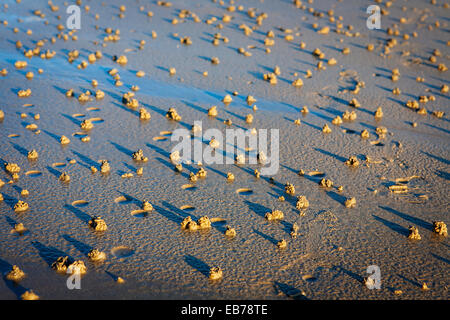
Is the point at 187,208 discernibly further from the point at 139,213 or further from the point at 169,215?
the point at 139,213

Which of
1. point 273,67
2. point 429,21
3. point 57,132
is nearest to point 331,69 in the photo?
point 273,67

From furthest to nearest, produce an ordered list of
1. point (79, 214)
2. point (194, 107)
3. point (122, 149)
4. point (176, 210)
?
point (194, 107)
point (122, 149)
point (176, 210)
point (79, 214)

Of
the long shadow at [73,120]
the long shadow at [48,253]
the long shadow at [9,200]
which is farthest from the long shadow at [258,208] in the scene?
the long shadow at [73,120]

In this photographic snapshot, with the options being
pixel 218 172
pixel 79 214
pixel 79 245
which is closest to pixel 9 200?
pixel 79 214

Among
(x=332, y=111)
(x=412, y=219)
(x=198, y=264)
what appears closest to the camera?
(x=198, y=264)

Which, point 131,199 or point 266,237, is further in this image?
point 131,199

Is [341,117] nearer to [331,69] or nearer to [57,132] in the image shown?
[331,69]
